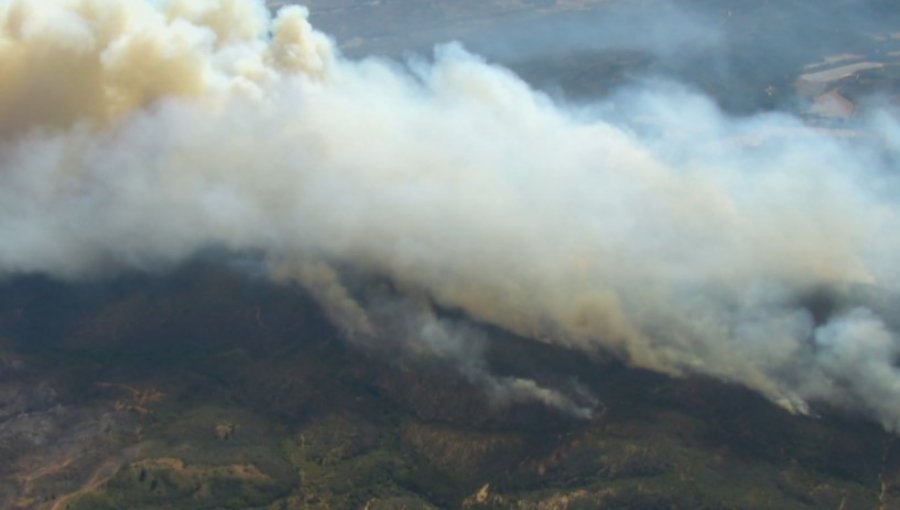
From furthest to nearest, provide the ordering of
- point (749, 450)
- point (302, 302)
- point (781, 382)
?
point (302, 302), point (781, 382), point (749, 450)

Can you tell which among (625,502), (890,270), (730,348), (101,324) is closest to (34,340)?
(101,324)

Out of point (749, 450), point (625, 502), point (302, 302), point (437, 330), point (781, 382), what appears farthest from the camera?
point (302, 302)

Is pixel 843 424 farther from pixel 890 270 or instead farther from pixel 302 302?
pixel 302 302

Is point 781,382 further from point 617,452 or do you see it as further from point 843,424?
point 617,452

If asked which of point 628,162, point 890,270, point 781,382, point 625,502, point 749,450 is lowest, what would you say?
point 625,502

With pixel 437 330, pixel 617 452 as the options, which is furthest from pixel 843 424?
pixel 437 330

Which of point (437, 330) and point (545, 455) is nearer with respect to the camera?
point (545, 455)

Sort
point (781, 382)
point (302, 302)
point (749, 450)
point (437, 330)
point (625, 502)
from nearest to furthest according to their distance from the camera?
point (625, 502) → point (749, 450) → point (781, 382) → point (437, 330) → point (302, 302)

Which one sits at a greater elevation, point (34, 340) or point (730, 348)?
point (730, 348)

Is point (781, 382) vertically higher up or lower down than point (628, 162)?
lower down
